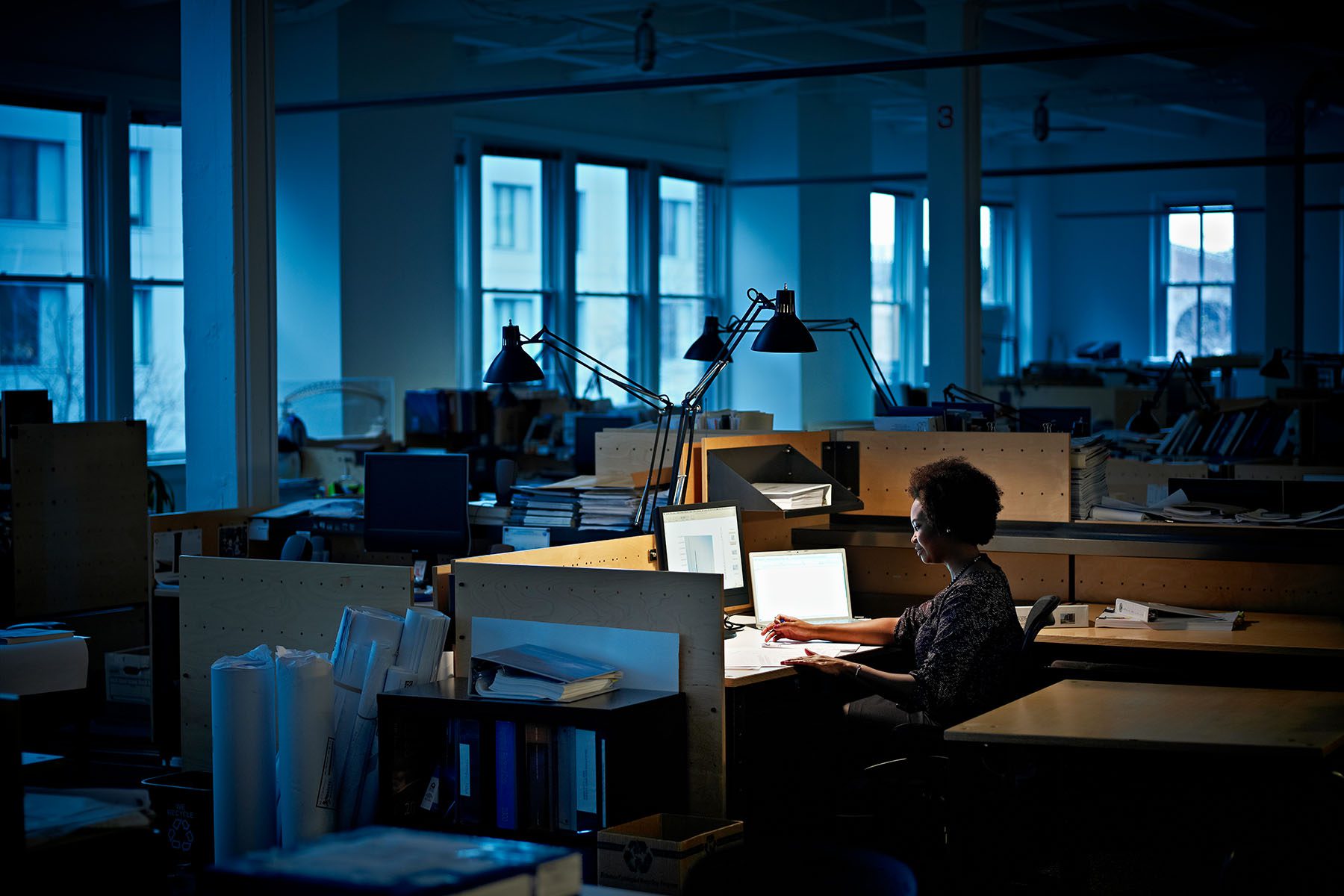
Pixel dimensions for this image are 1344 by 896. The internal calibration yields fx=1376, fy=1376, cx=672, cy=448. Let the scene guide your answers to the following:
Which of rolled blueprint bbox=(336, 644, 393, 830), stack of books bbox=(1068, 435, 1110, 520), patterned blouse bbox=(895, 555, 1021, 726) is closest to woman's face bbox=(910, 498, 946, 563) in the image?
patterned blouse bbox=(895, 555, 1021, 726)

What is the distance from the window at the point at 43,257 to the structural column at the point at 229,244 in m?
3.89

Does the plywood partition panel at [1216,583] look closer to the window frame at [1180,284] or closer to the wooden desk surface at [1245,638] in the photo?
the wooden desk surface at [1245,638]

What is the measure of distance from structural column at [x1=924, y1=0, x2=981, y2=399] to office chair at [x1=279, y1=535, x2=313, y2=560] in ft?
16.7

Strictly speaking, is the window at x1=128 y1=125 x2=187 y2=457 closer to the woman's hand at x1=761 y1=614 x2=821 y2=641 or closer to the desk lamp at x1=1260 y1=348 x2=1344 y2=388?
the woman's hand at x1=761 y1=614 x2=821 y2=641

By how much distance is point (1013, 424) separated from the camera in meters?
5.39

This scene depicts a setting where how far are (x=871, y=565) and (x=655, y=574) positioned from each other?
1.96 metres

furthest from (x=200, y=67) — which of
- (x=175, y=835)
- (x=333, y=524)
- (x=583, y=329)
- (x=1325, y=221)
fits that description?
(x=1325, y=221)

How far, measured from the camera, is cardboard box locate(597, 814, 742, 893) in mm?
2965

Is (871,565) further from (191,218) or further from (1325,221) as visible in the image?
(1325,221)

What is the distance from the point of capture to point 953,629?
3756 millimetres

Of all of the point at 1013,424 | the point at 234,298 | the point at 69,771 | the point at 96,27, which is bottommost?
the point at 69,771

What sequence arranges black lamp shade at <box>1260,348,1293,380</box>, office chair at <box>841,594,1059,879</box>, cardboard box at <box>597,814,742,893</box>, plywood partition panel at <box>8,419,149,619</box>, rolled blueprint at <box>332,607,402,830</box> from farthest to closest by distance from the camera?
black lamp shade at <box>1260,348,1293,380</box> → plywood partition panel at <box>8,419,149,619</box> → office chair at <box>841,594,1059,879</box> → rolled blueprint at <box>332,607,402,830</box> → cardboard box at <box>597,814,742,893</box>

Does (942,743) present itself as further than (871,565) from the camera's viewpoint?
No

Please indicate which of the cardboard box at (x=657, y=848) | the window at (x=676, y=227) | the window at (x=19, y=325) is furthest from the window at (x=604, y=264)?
the cardboard box at (x=657, y=848)
